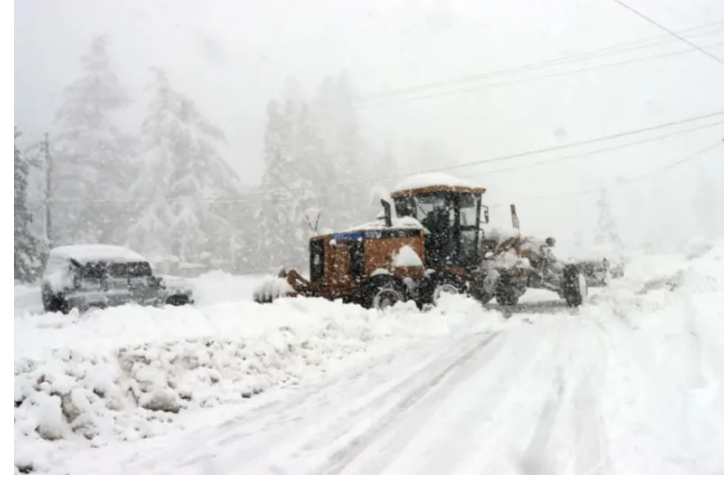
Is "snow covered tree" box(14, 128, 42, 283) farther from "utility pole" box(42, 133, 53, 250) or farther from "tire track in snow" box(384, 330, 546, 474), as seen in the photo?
"tire track in snow" box(384, 330, 546, 474)

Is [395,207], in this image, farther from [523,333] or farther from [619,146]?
[619,146]

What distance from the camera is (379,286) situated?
29.9ft

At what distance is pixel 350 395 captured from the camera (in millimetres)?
4566

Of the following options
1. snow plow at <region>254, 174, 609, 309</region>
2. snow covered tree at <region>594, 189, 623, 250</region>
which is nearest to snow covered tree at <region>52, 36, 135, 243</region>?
snow plow at <region>254, 174, 609, 309</region>

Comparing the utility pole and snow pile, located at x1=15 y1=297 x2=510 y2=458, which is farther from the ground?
the utility pole

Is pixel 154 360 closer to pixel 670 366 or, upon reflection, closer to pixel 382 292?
pixel 670 366

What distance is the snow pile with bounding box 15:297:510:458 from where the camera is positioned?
3.74 meters

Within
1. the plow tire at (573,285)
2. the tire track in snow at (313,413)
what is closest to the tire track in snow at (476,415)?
the tire track in snow at (313,413)

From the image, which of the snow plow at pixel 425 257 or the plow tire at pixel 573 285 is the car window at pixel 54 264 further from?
the plow tire at pixel 573 285

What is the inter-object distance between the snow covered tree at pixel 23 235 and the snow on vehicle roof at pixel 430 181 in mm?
4799

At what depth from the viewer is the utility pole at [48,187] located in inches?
230

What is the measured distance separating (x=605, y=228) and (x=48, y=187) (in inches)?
265

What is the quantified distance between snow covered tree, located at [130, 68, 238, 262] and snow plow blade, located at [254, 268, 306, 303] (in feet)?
5.92

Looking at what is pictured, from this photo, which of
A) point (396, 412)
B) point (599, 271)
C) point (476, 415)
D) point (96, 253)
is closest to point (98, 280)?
point (96, 253)
